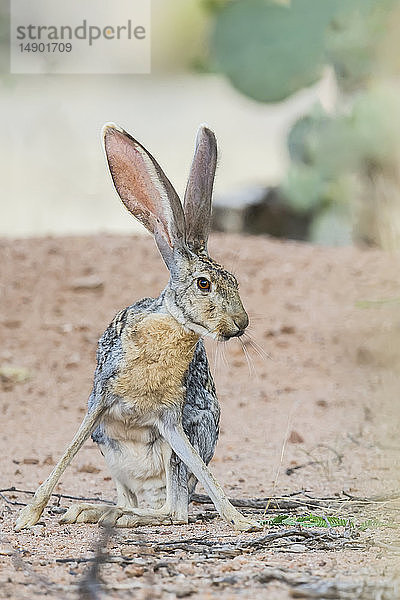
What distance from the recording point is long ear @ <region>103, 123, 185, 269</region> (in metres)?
4.01

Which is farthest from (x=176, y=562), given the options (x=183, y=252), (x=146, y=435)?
(x=183, y=252)

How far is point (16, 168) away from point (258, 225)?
290 cm

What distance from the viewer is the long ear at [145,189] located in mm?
4012

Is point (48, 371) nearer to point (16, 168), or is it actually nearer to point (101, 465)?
point (101, 465)

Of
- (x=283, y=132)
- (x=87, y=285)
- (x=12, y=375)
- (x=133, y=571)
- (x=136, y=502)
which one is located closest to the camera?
(x=133, y=571)

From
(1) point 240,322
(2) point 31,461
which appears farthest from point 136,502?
(2) point 31,461

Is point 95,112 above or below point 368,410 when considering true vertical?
above

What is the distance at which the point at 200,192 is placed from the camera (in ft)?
13.6

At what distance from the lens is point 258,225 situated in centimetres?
1232

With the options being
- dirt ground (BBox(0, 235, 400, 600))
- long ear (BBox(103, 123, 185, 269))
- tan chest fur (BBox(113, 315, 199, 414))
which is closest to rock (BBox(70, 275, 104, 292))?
dirt ground (BBox(0, 235, 400, 600))

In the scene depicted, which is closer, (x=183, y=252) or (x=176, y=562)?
(x=176, y=562)

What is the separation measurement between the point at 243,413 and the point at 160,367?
8.34 feet

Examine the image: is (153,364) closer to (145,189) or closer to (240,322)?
(240,322)

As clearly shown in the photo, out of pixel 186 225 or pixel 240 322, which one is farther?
pixel 186 225
